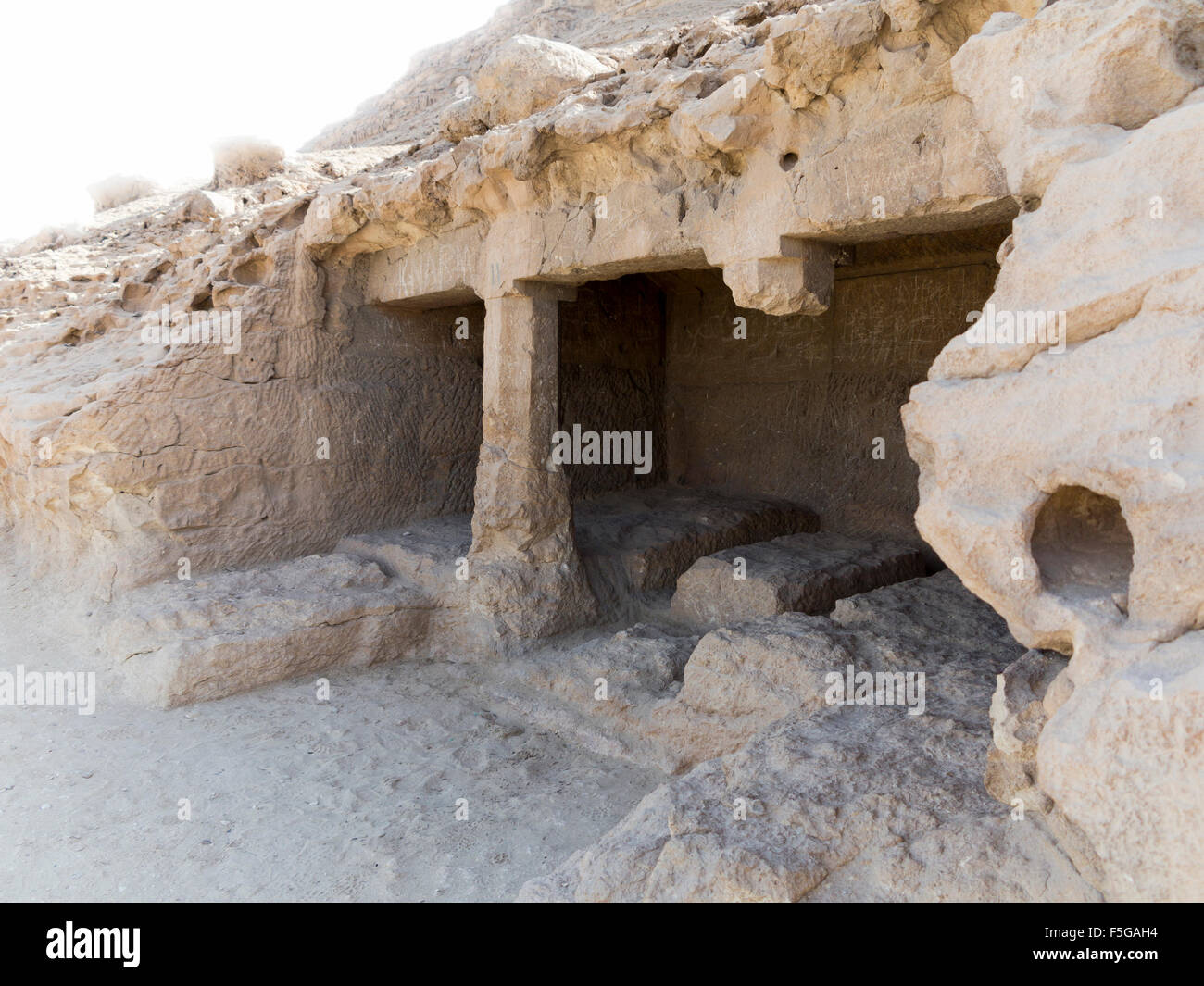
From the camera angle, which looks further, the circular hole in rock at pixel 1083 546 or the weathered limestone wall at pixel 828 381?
the weathered limestone wall at pixel 828 381

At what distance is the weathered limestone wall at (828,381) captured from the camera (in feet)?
18.9

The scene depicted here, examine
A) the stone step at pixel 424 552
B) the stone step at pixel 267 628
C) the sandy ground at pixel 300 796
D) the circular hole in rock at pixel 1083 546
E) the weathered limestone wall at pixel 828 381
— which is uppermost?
the weathered limestone wall at pixel 828 381

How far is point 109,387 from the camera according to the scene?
473 centimetres

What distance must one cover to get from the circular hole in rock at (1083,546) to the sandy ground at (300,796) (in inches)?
74.7

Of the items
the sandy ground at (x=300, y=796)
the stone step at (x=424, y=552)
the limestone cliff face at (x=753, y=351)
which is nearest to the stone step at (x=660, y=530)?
the limestone cliff face at (x=753, y=351)

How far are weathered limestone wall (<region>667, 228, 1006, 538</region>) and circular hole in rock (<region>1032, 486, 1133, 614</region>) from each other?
384 cm

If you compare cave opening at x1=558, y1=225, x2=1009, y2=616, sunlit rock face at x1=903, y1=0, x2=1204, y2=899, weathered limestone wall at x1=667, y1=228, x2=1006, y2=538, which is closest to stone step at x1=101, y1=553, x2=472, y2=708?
cave opening at x1=558, y1=225, x2=1009, y2=616

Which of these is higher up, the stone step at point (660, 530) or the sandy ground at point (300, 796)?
the stone step at point (660, 530)

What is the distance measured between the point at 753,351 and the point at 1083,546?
4.85 metres

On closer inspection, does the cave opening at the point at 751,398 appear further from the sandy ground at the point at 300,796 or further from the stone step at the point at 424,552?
the sandy ground at the point at 300,796

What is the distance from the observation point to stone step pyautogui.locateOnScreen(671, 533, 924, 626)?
479 centimetres

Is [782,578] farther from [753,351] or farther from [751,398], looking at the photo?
[753,351]

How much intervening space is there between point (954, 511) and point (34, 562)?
563 centimetres

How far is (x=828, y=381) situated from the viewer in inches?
247
